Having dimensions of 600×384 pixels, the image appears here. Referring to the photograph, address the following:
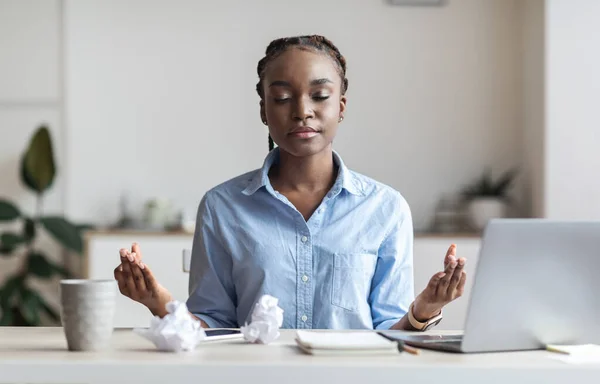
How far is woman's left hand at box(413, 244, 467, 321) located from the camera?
154cm

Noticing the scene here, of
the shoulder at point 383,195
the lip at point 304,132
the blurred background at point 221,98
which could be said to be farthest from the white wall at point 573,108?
the lip at point 304,132

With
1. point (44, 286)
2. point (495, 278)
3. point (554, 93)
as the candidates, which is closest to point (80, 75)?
point (44, 286)

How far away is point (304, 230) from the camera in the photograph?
6.52 feet

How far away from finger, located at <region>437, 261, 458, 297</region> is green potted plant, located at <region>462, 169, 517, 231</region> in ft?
9.53

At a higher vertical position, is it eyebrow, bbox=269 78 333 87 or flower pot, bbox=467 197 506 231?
eyebrow, bbox=269 78 333 87

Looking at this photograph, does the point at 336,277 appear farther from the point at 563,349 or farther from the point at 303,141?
the point at 563,349

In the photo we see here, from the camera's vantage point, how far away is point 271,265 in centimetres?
195

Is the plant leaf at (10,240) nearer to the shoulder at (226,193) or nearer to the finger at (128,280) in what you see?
the shoulder at (226,193)

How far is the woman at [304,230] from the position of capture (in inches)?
76.6

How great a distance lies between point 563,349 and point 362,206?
0.78 meters

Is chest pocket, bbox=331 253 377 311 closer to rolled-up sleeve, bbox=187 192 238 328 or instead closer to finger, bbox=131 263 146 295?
rolled-up sleeve, bbox=187 192 238 328

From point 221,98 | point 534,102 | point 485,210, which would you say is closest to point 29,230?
point 221,98

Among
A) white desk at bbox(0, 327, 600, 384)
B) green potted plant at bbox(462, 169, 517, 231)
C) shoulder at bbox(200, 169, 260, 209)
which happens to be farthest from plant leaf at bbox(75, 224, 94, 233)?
white desk at bbox(0, 327, 600, 384)

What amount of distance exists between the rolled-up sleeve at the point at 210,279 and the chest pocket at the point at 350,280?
0.84 feet
